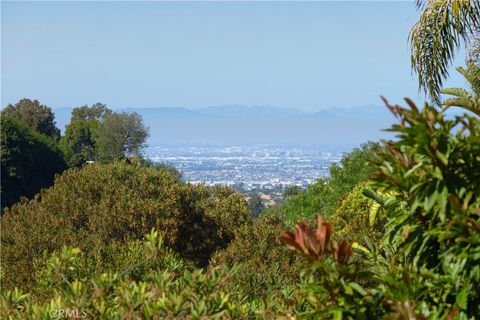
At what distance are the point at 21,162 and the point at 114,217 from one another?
47596mm

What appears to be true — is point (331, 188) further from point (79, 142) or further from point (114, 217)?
point (79, 142)

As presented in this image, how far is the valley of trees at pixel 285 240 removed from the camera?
15.3 feet

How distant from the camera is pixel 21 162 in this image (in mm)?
63938

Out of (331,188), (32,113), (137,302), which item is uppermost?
(32,113)

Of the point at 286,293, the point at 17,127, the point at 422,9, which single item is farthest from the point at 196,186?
the point at 17,127

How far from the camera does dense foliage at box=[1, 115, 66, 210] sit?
202 feet

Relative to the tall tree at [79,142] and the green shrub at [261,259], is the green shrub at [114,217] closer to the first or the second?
the green shrub at [261,259]

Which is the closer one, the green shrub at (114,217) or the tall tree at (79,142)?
the green shrub at (114,217)

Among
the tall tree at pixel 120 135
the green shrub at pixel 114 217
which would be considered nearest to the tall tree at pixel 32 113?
the tall tree at pixel 120 135

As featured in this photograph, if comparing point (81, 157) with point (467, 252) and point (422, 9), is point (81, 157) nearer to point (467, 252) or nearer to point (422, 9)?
point (422, 9)

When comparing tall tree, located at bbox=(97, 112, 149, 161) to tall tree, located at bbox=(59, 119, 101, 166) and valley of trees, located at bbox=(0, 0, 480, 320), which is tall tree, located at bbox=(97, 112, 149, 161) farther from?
valley of trees, located at bbox=(0, 0, 480, 320)

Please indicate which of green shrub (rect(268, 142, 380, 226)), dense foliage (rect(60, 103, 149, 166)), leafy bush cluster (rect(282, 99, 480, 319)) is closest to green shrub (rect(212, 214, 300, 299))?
leafy bush cluster (rect(282, 99, 480, 319))

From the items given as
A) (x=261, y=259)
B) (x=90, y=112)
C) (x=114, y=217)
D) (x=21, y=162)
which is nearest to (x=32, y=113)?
(x=90, y=112)

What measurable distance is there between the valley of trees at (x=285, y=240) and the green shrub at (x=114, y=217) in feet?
0.12
